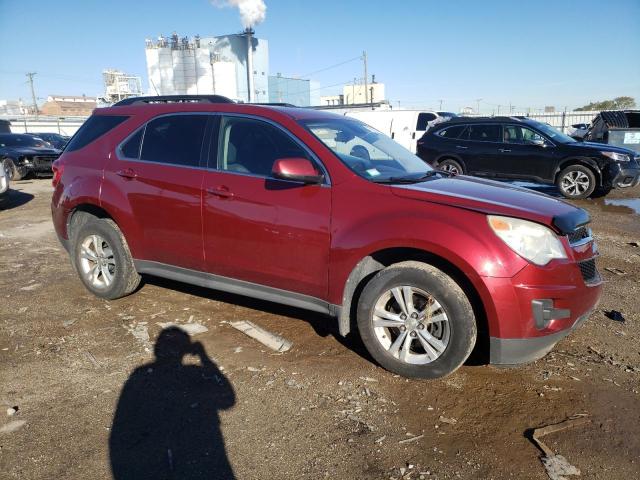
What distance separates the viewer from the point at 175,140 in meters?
4.25

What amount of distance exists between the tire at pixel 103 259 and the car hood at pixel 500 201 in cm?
267

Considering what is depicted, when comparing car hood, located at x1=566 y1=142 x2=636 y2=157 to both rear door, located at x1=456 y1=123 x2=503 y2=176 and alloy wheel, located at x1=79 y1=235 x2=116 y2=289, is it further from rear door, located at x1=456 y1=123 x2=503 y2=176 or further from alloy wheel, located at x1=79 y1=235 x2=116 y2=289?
alloy wheel, located at x1=79 y1=235 x2=116 y2=289

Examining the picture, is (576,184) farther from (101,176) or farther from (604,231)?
(101,176)

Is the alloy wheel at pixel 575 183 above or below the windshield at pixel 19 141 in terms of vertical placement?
below

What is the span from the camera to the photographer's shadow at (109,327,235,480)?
8.11 ft

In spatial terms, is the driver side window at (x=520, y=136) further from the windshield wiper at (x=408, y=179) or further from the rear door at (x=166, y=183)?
the rear door at (x=166, y=183)

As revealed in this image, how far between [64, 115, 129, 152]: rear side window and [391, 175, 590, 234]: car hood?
289 centimetres

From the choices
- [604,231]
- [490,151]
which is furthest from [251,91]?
Answer: [604,231]

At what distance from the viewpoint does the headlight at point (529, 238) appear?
9.78ft

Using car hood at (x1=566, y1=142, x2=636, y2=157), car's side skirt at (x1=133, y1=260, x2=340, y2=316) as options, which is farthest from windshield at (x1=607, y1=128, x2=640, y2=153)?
car's side skirt at (x1=133, y1=260, x2=340, y2=316)

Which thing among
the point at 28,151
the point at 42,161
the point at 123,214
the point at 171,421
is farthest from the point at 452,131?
the point at 28,151

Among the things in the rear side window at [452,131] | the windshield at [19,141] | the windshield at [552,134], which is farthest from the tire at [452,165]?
the windshield at [19,141]

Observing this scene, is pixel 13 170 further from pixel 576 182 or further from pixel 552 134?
A: pixel 576 182

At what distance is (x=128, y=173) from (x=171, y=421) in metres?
2.39
